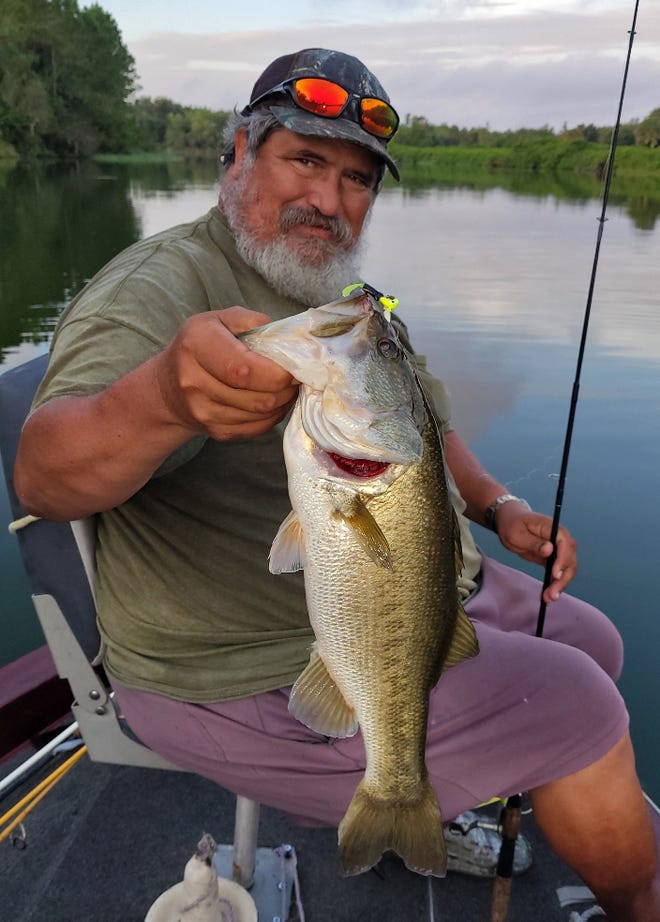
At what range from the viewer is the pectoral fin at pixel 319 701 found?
151cm

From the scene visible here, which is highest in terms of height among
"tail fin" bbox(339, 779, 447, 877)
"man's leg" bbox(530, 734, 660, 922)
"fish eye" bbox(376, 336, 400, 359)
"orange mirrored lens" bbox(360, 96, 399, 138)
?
"orange mirrored lens" bbox(360, 96, 399, 138)

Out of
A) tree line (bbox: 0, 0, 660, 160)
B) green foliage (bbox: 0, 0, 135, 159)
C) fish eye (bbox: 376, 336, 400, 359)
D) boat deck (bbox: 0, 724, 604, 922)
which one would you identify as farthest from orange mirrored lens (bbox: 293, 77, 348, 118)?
green foliage (bbox: 0, 0, 135, 159)

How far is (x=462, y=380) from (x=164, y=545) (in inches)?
242

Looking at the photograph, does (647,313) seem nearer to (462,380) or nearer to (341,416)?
(462,380)

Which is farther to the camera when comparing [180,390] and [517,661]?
[517,661]

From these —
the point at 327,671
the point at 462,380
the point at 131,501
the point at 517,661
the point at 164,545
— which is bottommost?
the point at 462,380

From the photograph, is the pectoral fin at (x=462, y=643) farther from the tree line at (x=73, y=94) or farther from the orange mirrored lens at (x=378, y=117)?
the tree line at (x=73, y=94)

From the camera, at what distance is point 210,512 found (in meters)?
1.76

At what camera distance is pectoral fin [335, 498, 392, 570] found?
1312 millimetres

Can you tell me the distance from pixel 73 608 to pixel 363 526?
92 centimetres

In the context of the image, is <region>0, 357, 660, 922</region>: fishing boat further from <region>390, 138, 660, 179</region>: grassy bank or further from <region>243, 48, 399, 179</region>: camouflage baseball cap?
<region>390, 138, 660, 179</region>: grassy bank

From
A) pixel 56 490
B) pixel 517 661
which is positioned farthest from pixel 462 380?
pixel 56 490

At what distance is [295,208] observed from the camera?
2.30 meters

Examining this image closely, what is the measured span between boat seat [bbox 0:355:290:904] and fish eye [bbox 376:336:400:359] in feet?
2.84
